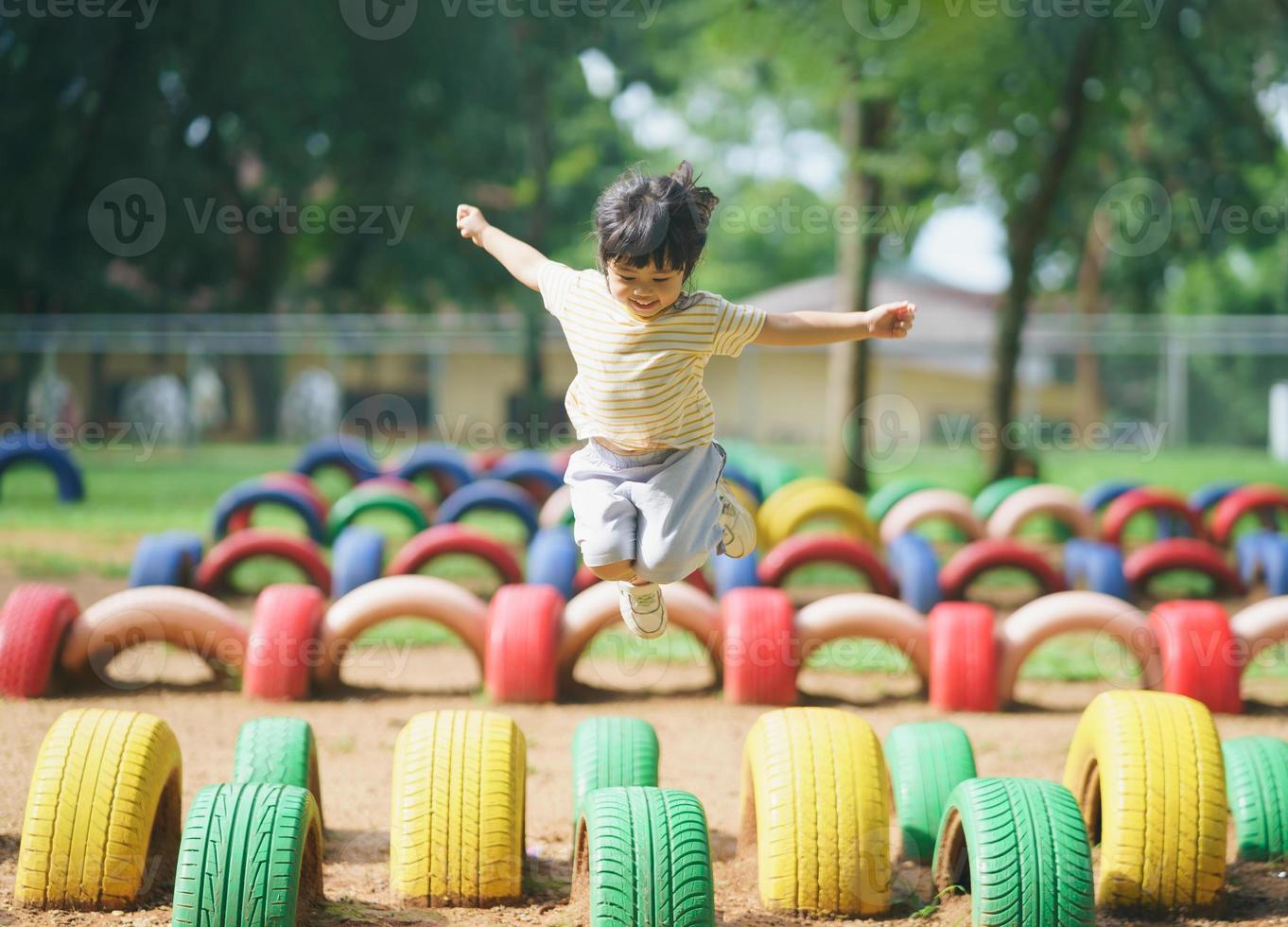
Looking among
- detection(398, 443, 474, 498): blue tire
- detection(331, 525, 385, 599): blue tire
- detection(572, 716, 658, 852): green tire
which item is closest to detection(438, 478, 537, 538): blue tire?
detection(331, 525, 385, 599): blue tire

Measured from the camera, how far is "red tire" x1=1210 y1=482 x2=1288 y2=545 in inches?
559

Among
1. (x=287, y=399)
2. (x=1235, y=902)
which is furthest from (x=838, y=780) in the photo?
(x=287, y=399)

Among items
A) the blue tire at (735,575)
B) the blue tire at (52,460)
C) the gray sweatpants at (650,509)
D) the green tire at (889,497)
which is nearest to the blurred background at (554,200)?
the green tire at (889,497)

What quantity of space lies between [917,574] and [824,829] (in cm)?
586

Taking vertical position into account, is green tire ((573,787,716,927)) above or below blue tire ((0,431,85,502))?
below

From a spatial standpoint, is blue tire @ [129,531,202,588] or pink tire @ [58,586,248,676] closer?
pink tire @ [58,586,248,676]

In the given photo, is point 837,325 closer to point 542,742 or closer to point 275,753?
point 275,753

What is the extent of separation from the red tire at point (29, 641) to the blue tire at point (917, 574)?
583cm

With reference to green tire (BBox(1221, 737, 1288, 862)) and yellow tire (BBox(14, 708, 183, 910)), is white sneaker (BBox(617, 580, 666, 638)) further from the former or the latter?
green tire (BBox(1221, 737, 1288, 862))

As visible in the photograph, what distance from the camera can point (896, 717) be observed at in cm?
844

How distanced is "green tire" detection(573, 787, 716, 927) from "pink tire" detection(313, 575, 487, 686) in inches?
158

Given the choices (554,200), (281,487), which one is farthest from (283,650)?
(554,200)

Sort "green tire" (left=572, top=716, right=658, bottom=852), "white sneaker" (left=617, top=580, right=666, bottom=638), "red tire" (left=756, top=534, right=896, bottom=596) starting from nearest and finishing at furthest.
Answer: "white sneaker" (left=617, top=580, right=666, bottom=638) → "green tire" (left=572, top=716, right=658, bottom=852) → "red tire" (left=756, top=534, right=896, bottom=596)

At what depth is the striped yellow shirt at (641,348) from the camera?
486 cm
